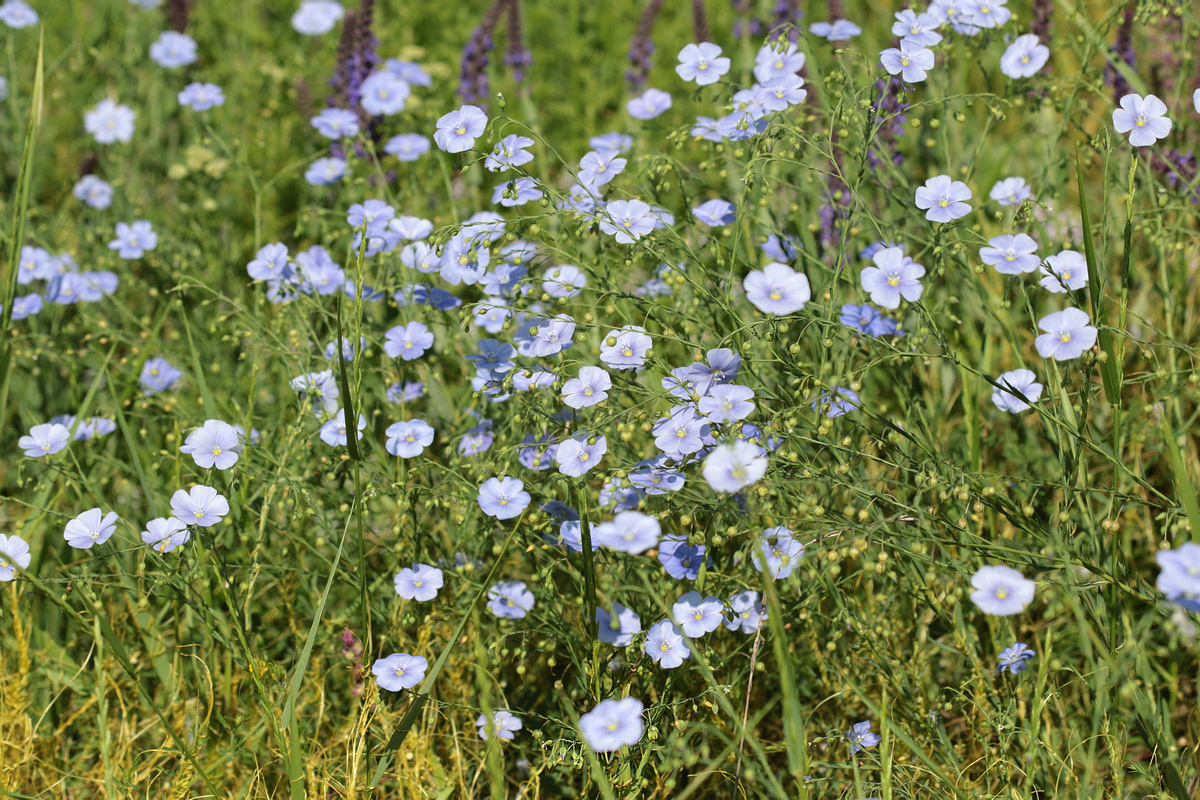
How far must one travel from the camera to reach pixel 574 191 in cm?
227

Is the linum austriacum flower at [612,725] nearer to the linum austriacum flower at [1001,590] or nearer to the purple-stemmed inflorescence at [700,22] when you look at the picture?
the linum austriacum flower at [1001,590]

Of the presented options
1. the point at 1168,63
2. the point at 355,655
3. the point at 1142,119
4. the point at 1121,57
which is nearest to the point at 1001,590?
the point at 1142,119

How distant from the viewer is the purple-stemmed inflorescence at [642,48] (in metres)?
3.92

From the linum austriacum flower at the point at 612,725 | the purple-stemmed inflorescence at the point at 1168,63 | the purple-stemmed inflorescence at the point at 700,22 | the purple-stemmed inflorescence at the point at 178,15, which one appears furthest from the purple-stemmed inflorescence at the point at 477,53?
the linum austriacum flower at the point at 612,725

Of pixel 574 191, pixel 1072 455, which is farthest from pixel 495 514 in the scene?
pixel 1072 455

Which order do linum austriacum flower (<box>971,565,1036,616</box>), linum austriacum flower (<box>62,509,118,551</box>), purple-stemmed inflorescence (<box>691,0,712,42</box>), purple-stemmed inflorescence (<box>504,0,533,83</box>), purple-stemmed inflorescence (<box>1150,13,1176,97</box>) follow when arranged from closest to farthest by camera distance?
linum austriacum flower (<box>971,565,1036,616</box>), linum austriacum flower (<box>62,509,118,551</box>), purple-stemmed inflorescence (<box>1150,13,1176,97</box>), purple-stemmed inflorescence (<box>691,0,712,42</box>), purple-stemmed inflorescence (<box>504,0,533,83</box>)

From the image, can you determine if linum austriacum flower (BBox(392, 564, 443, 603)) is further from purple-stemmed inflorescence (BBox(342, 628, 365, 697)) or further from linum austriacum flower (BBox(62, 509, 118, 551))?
linum austriacum flower (BBox(62, 509, 118, 551))

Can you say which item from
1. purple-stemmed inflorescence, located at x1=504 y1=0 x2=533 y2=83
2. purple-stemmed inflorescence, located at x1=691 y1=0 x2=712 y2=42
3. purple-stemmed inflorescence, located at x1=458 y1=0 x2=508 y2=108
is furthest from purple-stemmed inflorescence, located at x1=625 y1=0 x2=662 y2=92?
purple-stemmed inflorescence, located at x1=458 y1=0 x2=508 y2=108

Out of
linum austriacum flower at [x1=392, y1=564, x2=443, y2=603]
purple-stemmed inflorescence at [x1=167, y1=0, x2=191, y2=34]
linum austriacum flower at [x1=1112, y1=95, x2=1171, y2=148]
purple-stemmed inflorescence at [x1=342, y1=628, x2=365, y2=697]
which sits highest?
linum austriacum flower at [x1=1112, y1=95, x2=1171, y2=148]

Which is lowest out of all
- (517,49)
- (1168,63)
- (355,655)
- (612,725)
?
(355,655)

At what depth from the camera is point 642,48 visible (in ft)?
13.1

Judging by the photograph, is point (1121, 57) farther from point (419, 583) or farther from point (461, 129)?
point (419, 583)

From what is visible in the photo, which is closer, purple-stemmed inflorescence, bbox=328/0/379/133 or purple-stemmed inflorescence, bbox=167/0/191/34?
purple-stemmed inflorescence, bbox=328/0/379/133

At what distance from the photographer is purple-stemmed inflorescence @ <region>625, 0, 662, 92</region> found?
3918 millimetres
